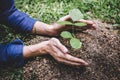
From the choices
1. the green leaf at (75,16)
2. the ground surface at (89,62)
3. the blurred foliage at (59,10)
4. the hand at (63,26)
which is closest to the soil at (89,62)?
the ground surface at (89,62)

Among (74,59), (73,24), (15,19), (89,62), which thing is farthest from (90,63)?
(15,19)

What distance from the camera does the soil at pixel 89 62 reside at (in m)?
2.21

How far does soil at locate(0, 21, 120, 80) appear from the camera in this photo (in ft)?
7.26

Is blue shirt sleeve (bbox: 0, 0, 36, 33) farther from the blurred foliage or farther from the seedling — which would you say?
the seedling

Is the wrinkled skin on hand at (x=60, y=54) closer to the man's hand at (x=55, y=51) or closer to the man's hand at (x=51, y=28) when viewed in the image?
the man's hand at (x=55, y=51)

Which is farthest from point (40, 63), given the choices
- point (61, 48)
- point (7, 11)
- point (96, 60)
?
point (7, 11)

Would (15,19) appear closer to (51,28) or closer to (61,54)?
(51,28)

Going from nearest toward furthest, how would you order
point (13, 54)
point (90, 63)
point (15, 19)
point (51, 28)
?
point (90, 63)
point (13, 54)
point (51, 28)
point (15, 19)

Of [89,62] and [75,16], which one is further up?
[75,16]

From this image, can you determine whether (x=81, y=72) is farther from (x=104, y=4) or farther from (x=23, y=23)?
(x=104, y=4)

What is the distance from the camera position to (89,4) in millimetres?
3102

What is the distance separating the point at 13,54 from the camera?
237cm

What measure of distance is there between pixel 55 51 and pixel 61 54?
0.22ft

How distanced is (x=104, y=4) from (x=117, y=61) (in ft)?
3.30
